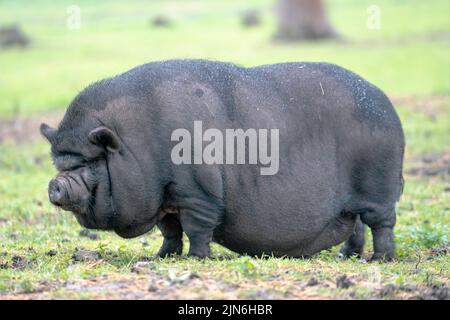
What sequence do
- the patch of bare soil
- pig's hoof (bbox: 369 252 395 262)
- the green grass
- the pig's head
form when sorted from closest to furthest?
1. the green grass
2. the pig's head
3. pig's hoof (bbox: 369 252 395 262)
4. the patch of bare soil

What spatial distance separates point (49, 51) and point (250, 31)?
10.9 m

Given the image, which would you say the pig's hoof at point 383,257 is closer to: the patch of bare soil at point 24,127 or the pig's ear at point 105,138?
the pig's ear at point 105,138

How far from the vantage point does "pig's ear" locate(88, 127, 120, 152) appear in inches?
320

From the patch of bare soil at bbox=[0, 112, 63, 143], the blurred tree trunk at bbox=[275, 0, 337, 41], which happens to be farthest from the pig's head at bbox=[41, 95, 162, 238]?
the blurred tree trunk at bbox=[275, 0, 337, 41]

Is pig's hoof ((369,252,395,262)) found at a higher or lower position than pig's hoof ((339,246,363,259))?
higher

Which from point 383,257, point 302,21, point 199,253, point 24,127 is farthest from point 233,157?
point 302,21

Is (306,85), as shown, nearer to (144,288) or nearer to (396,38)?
(144,288)

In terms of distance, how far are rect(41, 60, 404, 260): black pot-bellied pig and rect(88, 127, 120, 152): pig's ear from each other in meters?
0.01

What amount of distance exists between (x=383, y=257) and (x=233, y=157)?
1909 mm

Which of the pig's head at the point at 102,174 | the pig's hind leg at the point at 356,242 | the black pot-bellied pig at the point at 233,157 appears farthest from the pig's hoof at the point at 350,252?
the pig's head at the point at 102,174

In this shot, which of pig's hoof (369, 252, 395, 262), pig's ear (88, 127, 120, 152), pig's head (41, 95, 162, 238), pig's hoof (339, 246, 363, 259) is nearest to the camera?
pig's ear (88, 127, 120, 152)

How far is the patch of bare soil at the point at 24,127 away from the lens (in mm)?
18375

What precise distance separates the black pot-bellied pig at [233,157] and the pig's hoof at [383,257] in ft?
0.04

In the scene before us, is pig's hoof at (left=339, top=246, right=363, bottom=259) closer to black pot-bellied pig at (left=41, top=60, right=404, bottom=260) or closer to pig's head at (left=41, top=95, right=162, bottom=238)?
black pot-bellied pig at (left=41, top=60, right=404, bottom=260)
